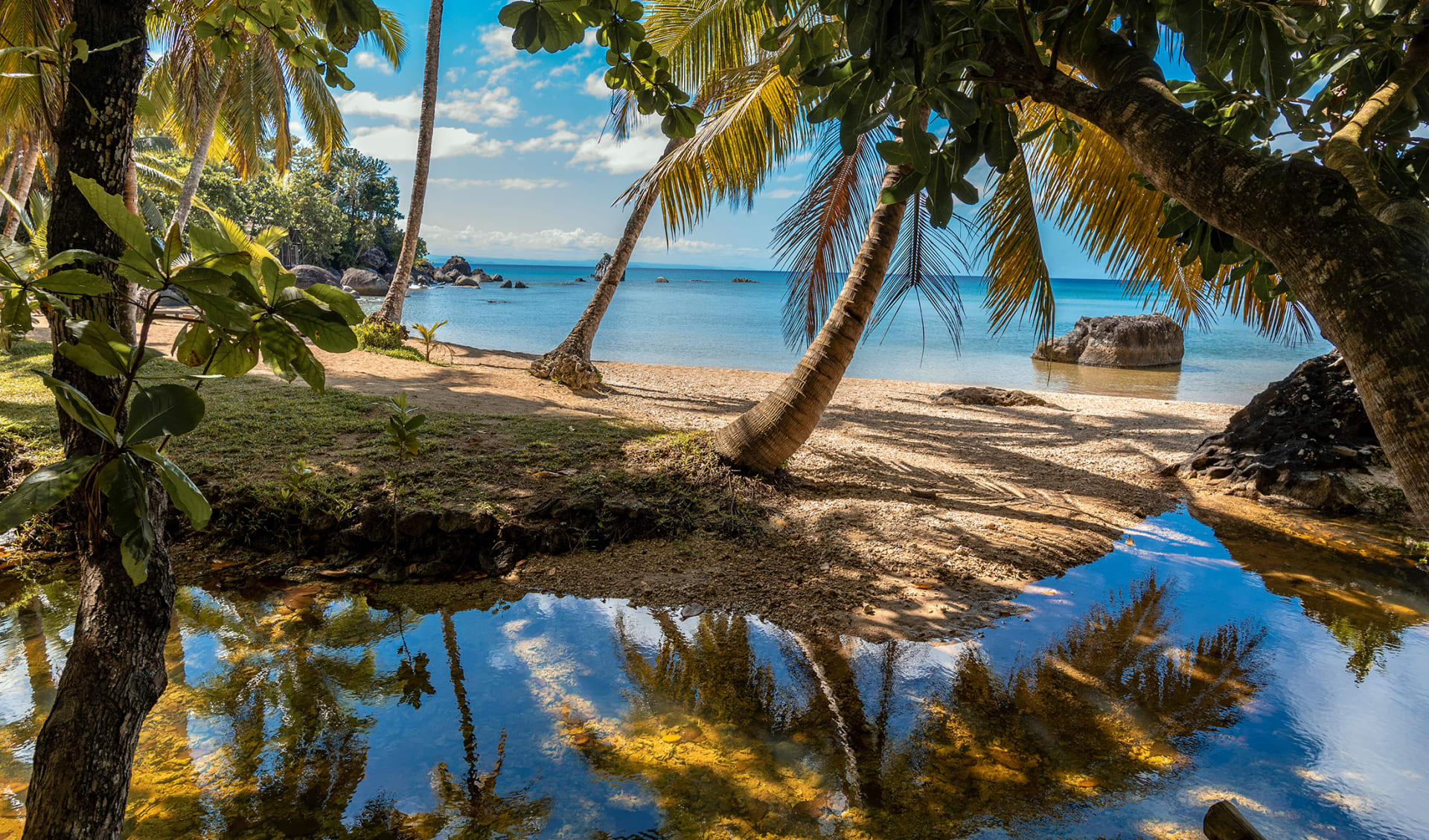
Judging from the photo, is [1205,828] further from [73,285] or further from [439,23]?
[439,23]

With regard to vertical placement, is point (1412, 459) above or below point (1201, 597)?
above

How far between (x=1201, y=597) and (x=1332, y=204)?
392 cm

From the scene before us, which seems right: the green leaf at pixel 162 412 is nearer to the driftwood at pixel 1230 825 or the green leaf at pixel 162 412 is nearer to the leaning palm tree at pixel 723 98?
the driftwood at pixel 1230 825

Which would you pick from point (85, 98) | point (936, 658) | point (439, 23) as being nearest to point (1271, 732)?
point (936, 658)

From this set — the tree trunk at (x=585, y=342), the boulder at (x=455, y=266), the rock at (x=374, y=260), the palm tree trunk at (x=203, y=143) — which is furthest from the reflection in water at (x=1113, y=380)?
the boulder at (x=455, y=266)

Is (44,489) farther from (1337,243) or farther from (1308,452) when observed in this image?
(1308,452)

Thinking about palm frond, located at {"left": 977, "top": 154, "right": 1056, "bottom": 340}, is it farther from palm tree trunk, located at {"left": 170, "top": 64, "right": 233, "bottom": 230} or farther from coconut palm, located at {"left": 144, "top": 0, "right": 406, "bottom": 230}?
palm tree trunk, located at {"left": 170, "top": 64, "right": 233, "bottom": 230}

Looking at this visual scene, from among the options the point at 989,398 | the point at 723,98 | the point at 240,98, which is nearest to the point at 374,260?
the point at 240,98

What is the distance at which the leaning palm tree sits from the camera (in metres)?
6.02

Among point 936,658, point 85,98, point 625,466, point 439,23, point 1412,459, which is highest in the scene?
point 439,23

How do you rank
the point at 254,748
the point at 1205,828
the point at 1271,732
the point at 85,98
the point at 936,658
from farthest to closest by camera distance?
1. the point at 936,658
2. the point at 1271,732
3. the point at 254,748
4. the point at 1205,828
5. the point at 85,98

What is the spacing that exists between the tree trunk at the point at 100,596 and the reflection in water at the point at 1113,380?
50.4 ft

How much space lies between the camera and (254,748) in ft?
8.70

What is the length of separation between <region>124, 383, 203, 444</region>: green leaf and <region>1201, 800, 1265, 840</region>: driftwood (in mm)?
2726
